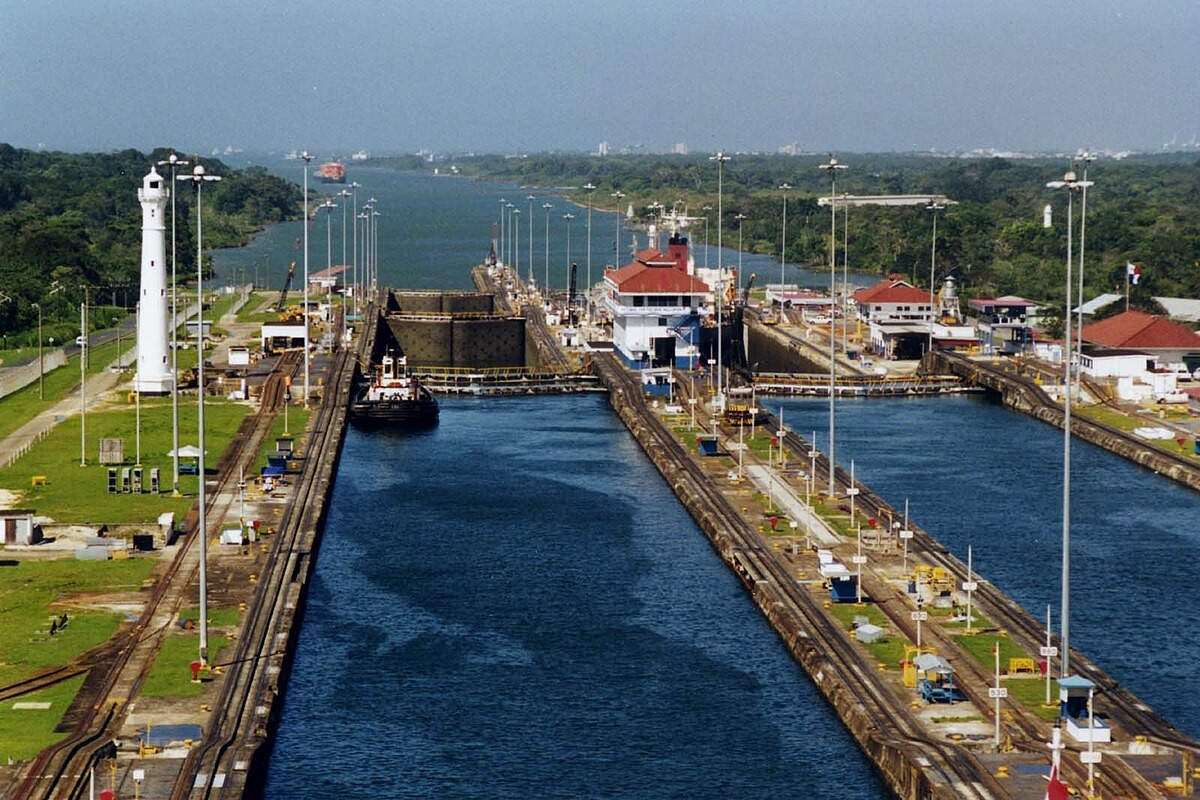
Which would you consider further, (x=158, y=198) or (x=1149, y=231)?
(x=1149, y=231)

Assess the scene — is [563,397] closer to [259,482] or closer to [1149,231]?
[259,482]

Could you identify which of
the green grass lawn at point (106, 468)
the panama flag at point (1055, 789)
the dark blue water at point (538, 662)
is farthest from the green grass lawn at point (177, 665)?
the panama flag at point (1055, 789)

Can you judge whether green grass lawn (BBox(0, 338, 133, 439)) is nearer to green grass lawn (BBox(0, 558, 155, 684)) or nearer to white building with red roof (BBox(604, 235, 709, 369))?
green grass lawn (BBox(0, 558, 155, 684))

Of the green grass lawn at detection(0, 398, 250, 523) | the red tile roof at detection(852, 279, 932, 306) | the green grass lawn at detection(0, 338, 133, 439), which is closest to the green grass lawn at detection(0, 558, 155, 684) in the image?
the green grass lawn at detection(0, 398, 250, 523)

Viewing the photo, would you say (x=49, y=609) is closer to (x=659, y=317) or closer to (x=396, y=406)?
(x=396, y=406)

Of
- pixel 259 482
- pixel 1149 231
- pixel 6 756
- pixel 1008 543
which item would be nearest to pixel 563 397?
pixel 259 482

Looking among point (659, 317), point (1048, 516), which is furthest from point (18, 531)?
point (659, 317)

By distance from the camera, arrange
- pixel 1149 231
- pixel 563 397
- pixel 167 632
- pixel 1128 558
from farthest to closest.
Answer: pixel 1149 231 → pixel 563 397 → pixel 1128 558 → pixel 167 632
